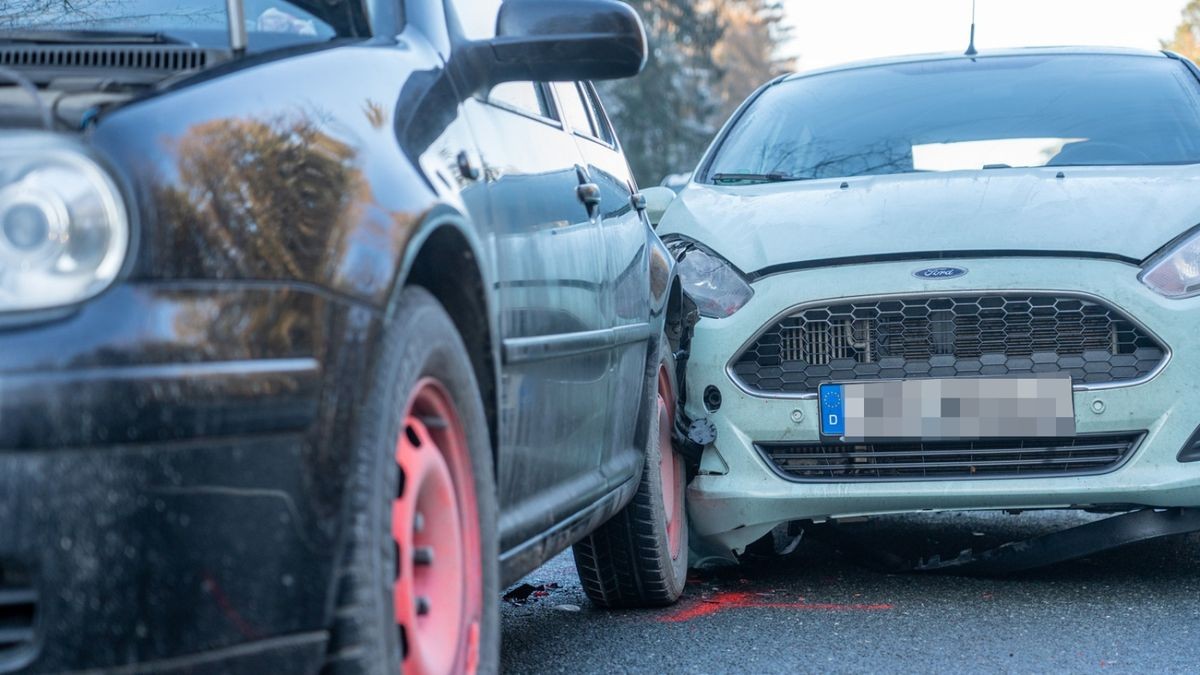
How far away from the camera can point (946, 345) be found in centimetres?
483

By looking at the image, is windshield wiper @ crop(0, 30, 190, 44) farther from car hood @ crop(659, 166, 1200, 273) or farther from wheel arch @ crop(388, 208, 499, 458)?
car hood @ crop(659, 166, 1200, 273)

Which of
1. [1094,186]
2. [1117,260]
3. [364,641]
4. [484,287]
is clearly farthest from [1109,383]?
[364,641]

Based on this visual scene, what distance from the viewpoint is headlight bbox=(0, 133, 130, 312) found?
201cm

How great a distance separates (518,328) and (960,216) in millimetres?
2244

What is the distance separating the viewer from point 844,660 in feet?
13.2

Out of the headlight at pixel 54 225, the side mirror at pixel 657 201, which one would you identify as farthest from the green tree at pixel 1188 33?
the headlight at pixel 54 225

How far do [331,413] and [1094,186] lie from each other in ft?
11.3

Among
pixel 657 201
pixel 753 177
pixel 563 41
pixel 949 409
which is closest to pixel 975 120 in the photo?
pixel 753 177

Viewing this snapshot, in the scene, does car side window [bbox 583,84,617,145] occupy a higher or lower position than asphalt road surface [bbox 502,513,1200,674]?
higher

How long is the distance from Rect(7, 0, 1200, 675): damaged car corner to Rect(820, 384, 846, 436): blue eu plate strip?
0.04 feet

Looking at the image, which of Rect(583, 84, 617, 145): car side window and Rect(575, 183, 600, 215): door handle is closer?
Rect(575, 183, 600, 215): door handle

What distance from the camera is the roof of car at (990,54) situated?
6238 millimetres

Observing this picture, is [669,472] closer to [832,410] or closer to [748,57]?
[832,410]

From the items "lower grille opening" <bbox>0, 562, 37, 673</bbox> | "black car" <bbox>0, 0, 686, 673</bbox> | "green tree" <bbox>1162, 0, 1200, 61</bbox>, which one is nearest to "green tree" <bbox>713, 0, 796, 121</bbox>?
"green tree" <bbox>1162, 0, 1200, 61</bbox>
